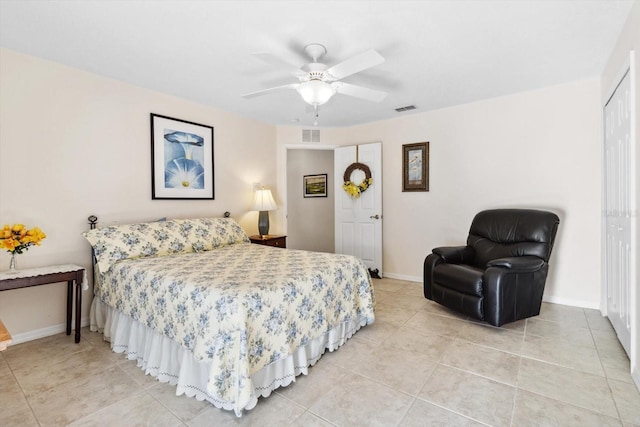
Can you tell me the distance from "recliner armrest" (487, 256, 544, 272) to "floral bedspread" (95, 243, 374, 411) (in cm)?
116

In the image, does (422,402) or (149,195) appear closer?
(422,402)

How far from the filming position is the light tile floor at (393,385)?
1.70 m

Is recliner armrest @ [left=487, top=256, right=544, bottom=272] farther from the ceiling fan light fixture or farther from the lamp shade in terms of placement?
the lamp shade

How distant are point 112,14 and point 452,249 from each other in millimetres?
3541

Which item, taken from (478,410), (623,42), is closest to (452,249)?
(478,410)

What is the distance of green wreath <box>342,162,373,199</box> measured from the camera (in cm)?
475

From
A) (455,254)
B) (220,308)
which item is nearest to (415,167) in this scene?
(455,254)

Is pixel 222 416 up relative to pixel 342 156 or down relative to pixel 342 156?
down

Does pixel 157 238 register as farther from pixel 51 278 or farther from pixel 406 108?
pixel 406 108

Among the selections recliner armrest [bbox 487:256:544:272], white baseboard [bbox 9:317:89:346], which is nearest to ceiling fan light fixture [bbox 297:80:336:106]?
recliner armrest [bbox 487:256:544:272]

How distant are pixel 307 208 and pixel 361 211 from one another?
174cm

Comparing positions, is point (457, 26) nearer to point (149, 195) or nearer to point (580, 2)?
point (580, 2)

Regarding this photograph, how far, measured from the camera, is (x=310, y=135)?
5020mm

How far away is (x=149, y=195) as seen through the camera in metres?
3.44
